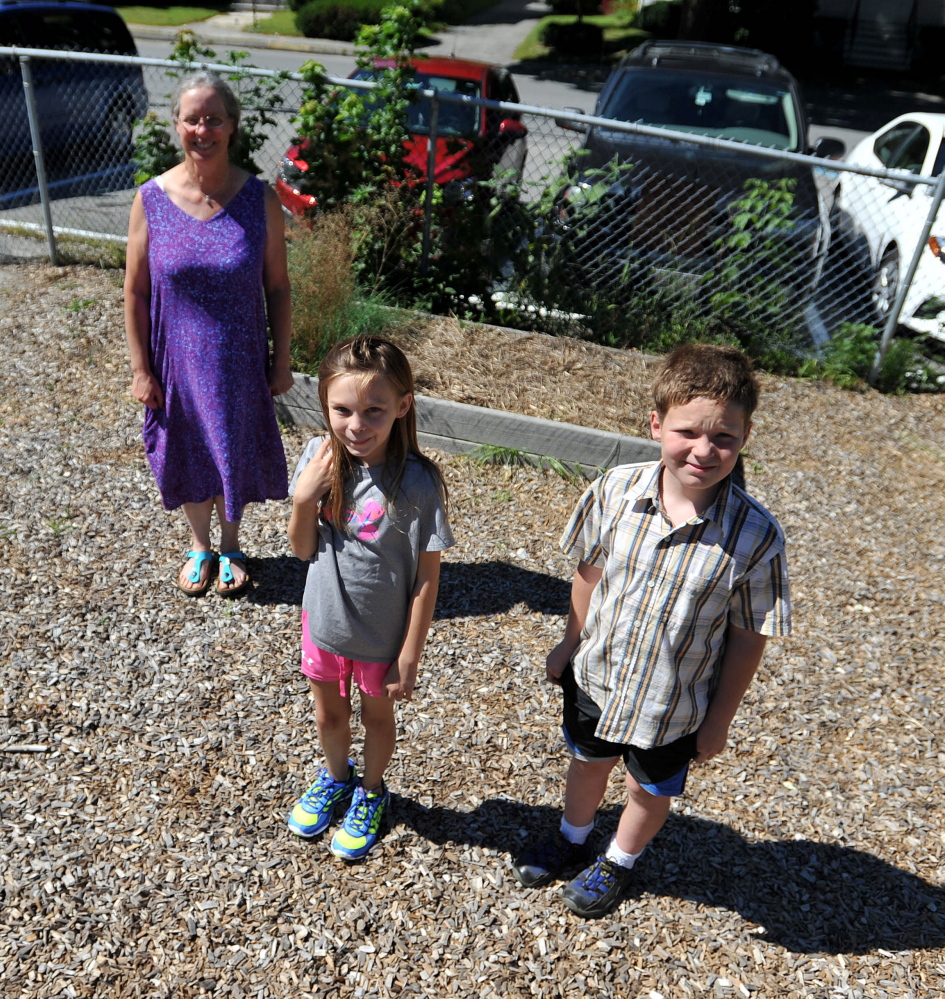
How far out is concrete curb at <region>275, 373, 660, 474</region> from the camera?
15.8 feet

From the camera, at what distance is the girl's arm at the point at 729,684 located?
86.7 inches

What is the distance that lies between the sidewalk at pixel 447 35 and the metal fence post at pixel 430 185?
1476 centimetres

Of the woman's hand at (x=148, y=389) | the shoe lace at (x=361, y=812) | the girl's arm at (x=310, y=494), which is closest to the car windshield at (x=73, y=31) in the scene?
the woman's hand at (x=148, y=389)

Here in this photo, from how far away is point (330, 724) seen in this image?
8.75 ft

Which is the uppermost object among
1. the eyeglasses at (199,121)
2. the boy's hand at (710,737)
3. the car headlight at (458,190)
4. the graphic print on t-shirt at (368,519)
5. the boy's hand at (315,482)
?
the eyeglasses at (199,121)

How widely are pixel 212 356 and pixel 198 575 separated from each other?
3.18ft

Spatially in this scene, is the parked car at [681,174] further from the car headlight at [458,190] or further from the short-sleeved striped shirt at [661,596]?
the short-sleeved striped shirt at [661,596]

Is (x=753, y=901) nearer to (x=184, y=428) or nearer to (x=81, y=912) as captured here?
(x=81, y=912)

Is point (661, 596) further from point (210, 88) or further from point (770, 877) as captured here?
point (210, 88)

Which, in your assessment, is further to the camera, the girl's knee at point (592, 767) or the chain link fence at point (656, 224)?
the chain link fence at point (656, 224)

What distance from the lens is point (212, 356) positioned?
336 centimetres

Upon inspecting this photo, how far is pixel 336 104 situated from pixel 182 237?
3.17m

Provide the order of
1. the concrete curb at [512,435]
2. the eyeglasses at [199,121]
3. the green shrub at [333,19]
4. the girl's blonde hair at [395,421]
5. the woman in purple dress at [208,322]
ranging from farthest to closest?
the green shrub at [333,19], the concrete curb at [512,435], the woman in purple dress at [208,322], the eyeglasses at [199,121], the girl's blonde hair at [395,421]

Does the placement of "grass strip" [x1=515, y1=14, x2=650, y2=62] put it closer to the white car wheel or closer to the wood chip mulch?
the white car wheel
